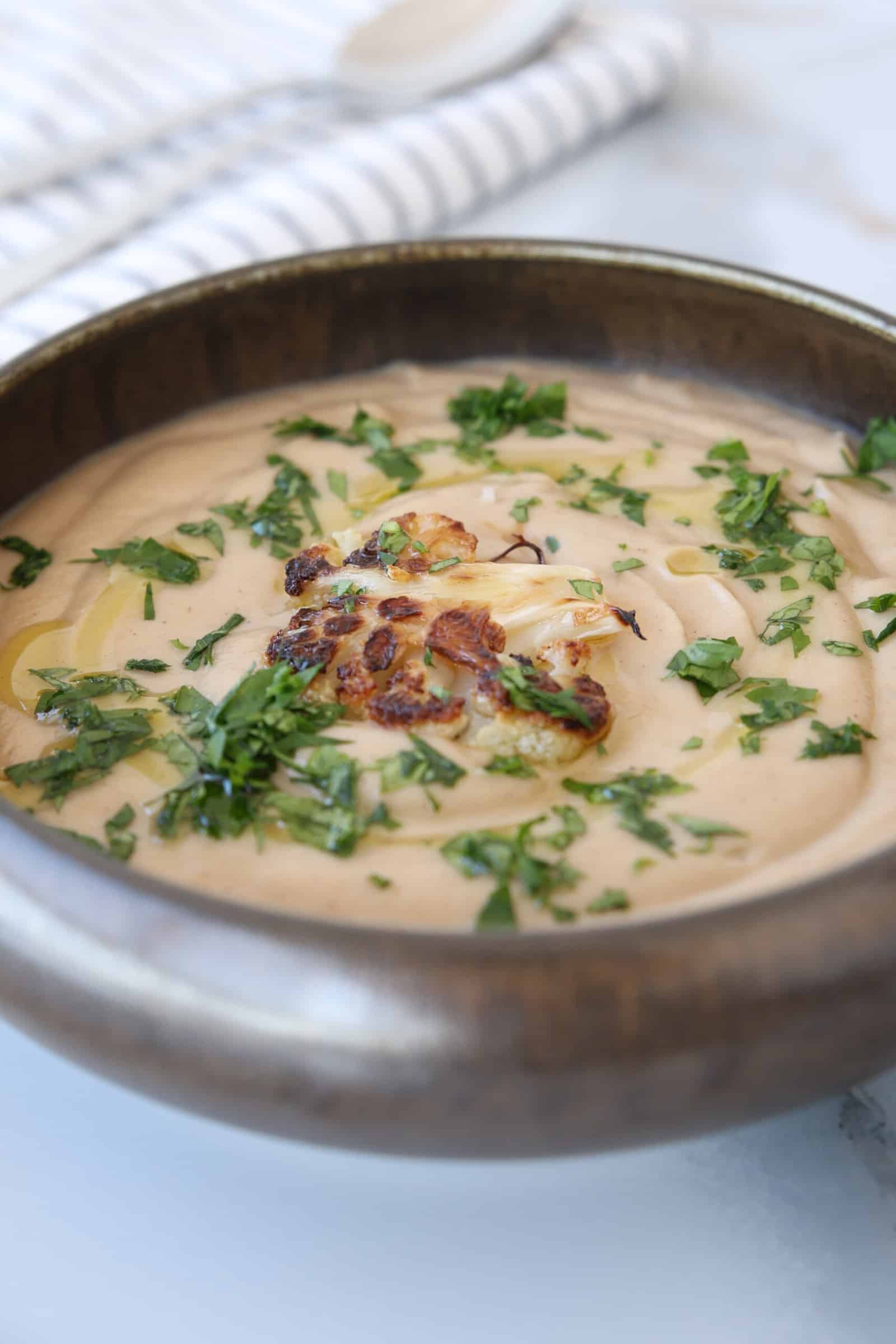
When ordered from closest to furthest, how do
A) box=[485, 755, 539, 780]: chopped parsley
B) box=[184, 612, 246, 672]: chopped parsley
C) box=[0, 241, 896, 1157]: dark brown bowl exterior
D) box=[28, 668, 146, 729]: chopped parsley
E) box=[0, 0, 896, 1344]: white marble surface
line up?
box=[0, 241, 896, 1157]: dark brown bowl exterior < box=[0, 0, 896, 1344]: white marble surface < box=[485, 755, 539, 780]: chopped parsley < box=[28, 668, 146, 729]: chopped parsley < box=[184, 612, 246, 672]: chopped parsley

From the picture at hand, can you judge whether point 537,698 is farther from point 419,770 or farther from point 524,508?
point 524,508

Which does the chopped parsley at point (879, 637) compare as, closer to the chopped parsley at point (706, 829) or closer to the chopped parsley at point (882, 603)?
the chopped parsley at point (882, 603)

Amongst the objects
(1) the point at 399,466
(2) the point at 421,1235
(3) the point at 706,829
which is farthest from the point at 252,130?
(2) the point at 421,1235

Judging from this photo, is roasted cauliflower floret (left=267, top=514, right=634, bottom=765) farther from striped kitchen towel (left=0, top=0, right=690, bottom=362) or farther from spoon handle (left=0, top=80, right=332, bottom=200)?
spoon handle (left=0, top=80, right=332, bottom=200)

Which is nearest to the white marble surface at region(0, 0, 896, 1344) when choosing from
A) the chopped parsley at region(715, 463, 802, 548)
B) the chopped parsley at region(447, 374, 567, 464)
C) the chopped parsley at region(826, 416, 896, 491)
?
the chopped parsley at region(715, 463, 802, 548)

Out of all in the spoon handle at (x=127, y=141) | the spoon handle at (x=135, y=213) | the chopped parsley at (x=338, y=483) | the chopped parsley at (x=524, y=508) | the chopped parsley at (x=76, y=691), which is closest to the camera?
the chopped parsley at (x=76, y=691)

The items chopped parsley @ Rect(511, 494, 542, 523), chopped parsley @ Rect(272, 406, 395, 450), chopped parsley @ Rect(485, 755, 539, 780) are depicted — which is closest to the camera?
chopped parsley @ Rect(485, 755, 539, 780)

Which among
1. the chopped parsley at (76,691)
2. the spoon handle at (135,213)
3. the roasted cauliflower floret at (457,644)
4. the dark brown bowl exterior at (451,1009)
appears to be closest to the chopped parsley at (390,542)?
the roasted cauliflower floret at (457,644)
